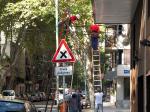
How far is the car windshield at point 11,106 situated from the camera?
573 inches

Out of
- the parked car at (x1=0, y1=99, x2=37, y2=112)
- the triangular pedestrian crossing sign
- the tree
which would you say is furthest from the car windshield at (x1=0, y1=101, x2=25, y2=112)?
the tree

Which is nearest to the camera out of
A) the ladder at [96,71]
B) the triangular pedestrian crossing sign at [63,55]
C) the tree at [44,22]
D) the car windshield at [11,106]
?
the car windshield at [11,106]

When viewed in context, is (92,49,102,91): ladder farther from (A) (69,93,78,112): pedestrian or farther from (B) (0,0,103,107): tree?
(A) (69,93,78,112): pedestrian

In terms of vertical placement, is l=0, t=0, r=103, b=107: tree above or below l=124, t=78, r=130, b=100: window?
above

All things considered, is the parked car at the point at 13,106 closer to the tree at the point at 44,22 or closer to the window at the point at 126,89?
the tree at the point at 44,22

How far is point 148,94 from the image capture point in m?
13.0

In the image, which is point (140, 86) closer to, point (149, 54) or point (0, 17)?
point (149, 54)

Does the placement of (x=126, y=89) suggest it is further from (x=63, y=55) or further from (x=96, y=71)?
(x=63, y=55)

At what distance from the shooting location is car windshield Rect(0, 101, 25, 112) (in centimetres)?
1455

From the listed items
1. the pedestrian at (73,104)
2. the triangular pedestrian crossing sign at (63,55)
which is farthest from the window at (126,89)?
the triangular pedestrian crossing sign at (63,55)

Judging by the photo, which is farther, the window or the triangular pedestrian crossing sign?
the window

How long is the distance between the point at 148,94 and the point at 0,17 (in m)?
26.9

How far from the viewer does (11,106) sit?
14.7 m

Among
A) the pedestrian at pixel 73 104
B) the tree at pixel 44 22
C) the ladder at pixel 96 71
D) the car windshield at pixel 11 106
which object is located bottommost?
the pedestrian at pixel 73 104
